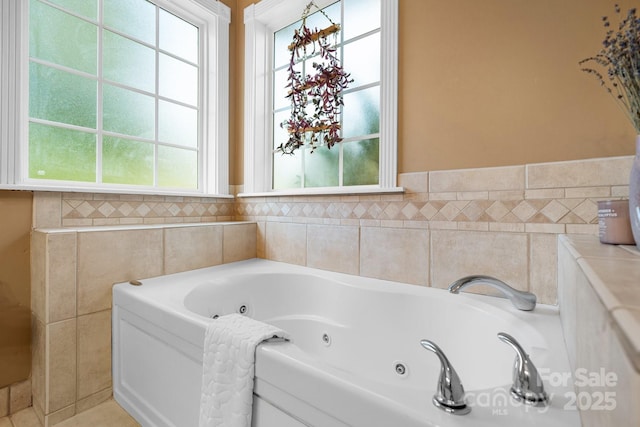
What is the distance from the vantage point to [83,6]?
1.71 m

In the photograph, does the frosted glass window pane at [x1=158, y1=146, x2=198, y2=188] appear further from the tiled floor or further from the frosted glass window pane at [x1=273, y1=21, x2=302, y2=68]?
the tiled floor

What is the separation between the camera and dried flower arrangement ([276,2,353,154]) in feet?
6.08

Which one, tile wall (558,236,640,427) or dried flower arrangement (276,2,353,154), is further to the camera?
dried flower arrangement (276,2,353,154)

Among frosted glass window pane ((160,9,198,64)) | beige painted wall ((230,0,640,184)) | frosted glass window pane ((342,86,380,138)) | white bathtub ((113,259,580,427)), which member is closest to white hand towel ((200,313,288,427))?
white bathtub ((113,259,580,427))

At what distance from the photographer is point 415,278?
1.50 m

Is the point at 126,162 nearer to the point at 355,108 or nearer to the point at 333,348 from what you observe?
the point at 355,108

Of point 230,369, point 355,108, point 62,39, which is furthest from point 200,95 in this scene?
point 230,369

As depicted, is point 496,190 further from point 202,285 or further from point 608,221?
point 202,285

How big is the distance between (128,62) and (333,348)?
2.05 meters

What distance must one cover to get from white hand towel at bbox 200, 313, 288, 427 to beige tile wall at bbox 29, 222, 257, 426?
2.62ft

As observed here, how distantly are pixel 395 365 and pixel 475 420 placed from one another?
0.90m

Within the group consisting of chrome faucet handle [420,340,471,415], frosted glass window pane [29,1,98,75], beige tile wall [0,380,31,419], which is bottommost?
beige tile wall [0,380,31,419]

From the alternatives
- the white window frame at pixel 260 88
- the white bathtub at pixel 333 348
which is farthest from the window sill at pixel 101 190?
the white bathtub at pixel 333 348

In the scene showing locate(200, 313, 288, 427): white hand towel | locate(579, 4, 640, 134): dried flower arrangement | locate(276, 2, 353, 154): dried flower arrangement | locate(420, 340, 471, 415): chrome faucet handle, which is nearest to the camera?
locate(420, 340, 471, 415): chrome faucet handle
